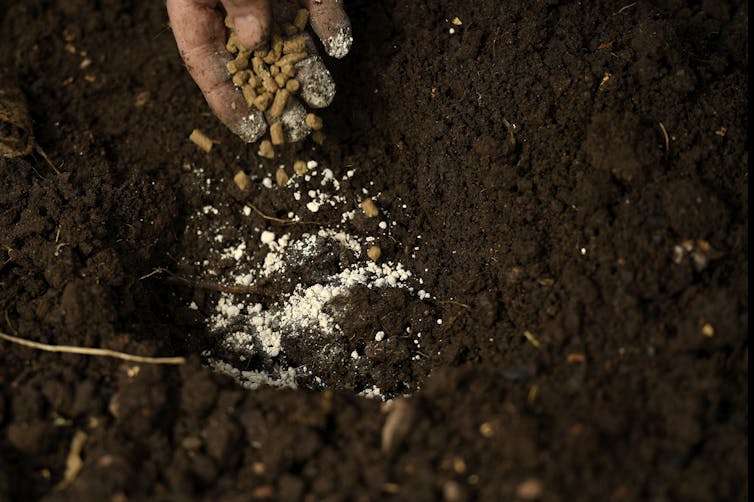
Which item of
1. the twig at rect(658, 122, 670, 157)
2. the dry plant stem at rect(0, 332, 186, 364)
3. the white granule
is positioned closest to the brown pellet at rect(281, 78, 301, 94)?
the white granule

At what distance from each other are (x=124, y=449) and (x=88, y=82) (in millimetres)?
1370

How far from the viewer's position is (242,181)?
214 cm

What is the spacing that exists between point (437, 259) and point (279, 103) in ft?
2.05

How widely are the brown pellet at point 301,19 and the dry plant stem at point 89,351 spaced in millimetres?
950

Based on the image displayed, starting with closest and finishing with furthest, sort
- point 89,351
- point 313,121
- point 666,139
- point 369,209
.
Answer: point 89,351 → point 666,139 → point 313,121 → point 369,209

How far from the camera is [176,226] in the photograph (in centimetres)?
214

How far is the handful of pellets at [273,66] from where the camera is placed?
1.89 meters

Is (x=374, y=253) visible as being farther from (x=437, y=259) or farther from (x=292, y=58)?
(x=292, y=58)

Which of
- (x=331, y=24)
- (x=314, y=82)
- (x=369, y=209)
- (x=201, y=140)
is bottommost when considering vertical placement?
(x=369, y=209)

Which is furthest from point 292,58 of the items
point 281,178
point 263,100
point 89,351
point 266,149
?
point 89,351

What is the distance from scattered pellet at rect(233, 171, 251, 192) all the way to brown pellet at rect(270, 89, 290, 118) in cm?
28

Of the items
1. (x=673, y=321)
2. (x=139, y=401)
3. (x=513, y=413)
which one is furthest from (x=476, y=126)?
(x=139, y=401)

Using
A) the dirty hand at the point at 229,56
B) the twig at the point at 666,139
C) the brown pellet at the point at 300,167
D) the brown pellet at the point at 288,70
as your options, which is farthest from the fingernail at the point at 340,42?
the twig at the point at 666,139

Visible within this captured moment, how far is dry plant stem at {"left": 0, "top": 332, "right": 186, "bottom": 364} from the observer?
158 centimetres
